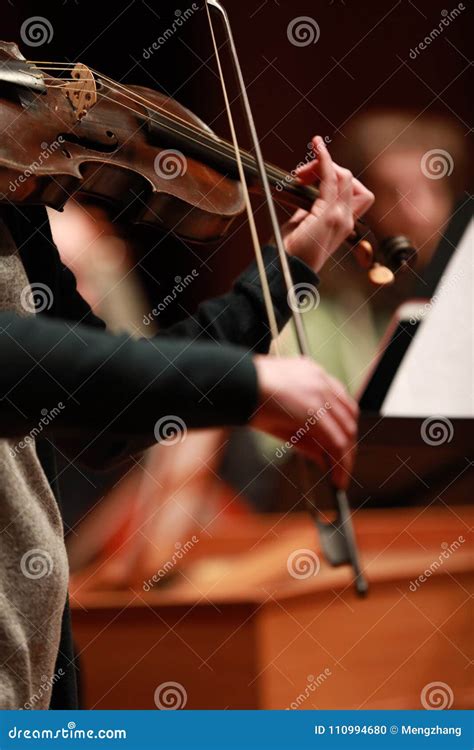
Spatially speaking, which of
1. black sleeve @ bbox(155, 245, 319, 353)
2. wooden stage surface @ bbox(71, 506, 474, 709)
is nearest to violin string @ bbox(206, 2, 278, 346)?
black sleeve @ bbox(155, 245, 319, 353)

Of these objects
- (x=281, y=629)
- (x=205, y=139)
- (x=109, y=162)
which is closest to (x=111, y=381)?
(x=109, y=162)

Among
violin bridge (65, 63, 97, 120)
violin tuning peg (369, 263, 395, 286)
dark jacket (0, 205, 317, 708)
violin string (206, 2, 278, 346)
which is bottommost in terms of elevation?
dark jacket (0, 205, 317, 708)

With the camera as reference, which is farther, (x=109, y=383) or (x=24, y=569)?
(x=24, y=569)

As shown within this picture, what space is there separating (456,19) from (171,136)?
0.94 m

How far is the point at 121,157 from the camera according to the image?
913 millimetres

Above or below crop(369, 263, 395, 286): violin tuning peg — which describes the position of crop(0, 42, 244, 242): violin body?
below

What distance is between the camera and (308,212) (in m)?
0.99

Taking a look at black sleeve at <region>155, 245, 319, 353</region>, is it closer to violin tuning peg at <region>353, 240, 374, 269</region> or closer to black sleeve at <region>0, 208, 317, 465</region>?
violin tuning peg at <region>353, 240, 374, 269</region>

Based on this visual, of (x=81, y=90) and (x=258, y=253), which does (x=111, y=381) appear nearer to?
(x=258, y=253)

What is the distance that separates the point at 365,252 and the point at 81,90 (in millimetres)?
341

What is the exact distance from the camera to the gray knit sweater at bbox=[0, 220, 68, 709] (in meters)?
0.75

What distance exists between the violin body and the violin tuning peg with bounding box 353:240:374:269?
0.49 ft

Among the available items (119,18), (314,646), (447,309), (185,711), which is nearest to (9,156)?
(185,711)

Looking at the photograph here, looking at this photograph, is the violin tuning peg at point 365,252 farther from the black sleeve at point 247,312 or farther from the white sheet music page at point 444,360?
the white sheet music page at point 444,360
